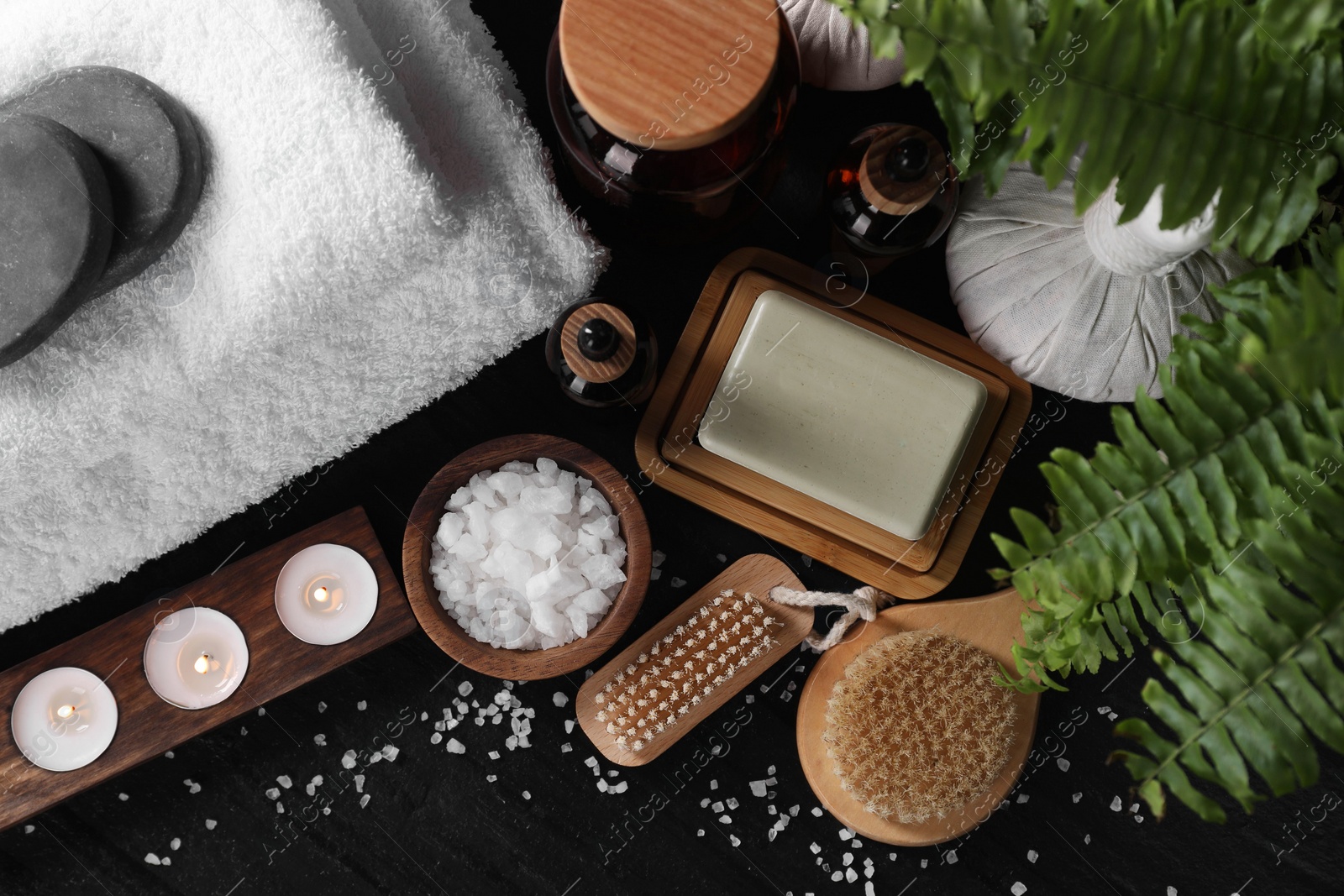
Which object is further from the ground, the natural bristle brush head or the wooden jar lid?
the wooden jar lid

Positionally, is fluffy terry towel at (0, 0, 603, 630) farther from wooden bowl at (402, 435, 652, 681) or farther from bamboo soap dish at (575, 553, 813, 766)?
bamboo soap dish at (575, 553, 813, 766)

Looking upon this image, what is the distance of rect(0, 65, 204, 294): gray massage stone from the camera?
0.53 m

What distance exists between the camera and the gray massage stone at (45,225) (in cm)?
51

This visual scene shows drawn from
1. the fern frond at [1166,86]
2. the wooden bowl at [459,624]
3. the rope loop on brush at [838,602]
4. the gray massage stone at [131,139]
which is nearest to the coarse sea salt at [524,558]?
Result: the wooden bowl at [459,624]

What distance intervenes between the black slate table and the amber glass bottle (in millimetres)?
67

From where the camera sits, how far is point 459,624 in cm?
67

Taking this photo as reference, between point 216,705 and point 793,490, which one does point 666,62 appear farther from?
point 216,705

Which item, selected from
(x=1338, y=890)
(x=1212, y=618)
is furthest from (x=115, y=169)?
(x=1338, y=890)

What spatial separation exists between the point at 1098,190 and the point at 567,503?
0.41 metres

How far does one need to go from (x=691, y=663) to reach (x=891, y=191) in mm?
374

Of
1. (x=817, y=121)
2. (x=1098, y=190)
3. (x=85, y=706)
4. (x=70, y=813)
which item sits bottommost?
(x=70, y=813)

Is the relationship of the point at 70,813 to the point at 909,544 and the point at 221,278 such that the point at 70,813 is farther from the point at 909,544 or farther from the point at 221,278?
the point at 909,544

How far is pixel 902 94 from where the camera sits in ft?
2.35

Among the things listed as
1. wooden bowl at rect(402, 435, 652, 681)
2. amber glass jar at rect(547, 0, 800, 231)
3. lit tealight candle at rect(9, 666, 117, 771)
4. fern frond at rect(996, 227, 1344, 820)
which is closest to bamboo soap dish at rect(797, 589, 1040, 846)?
wooden bowl at rect(402, 435, 652, 681)
